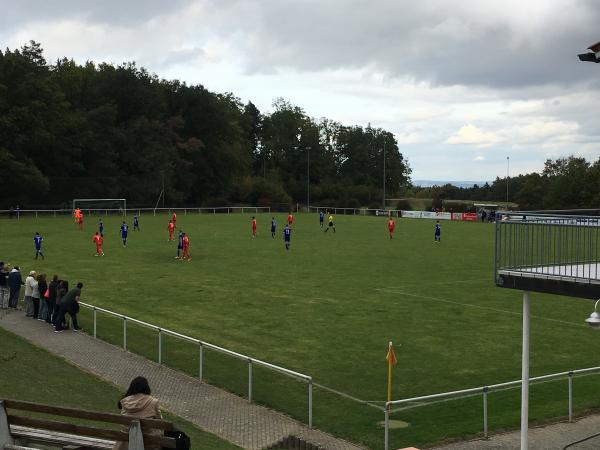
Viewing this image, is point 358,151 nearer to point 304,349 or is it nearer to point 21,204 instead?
point 21,204

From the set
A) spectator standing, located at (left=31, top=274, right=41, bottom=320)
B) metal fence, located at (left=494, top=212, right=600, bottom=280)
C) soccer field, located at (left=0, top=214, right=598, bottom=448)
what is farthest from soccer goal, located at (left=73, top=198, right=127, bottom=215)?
metal fence, located at (left=494, top=212, right=600, bottom=280)

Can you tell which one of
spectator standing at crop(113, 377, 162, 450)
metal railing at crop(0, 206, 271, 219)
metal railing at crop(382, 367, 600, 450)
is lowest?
metal railing at crop(382, 367, 600, 450)

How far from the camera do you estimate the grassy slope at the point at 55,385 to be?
39.7 ft

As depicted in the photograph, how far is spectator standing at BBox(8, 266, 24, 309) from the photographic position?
872 inches

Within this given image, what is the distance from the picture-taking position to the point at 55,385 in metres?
13.8

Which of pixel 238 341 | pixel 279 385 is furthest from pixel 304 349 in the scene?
pixel 279 385

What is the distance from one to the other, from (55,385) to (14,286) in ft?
31.3

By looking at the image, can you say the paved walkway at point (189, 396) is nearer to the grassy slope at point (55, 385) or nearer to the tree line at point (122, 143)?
the grassy slope at point (55, 385)

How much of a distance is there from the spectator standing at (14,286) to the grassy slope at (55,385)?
5.43 metres

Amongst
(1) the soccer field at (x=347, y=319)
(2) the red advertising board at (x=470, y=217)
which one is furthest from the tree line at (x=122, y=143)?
(1) the soccer field at (x=347, y=319)

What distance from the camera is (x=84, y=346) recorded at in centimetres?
1780

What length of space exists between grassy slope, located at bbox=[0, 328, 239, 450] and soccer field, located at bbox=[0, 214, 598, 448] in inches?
86.3

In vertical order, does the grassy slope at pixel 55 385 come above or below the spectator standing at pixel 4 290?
below

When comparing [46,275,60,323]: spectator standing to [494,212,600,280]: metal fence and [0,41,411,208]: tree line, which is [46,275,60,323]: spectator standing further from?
[0,41,411,208]: tree line
